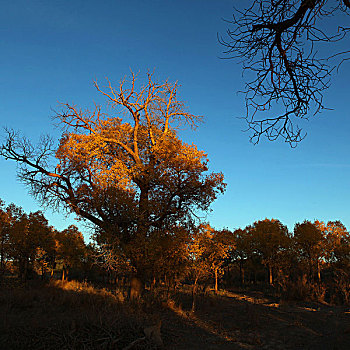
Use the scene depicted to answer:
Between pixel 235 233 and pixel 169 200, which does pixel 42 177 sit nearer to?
pixel 169 200

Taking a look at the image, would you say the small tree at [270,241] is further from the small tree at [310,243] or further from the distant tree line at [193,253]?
the small tree at [310,243]

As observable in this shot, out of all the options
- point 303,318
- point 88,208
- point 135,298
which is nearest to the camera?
point 303,318

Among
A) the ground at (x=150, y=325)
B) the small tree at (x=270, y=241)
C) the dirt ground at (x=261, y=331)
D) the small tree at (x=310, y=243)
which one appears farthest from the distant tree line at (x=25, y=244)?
the small tree at (x=310, y=243)

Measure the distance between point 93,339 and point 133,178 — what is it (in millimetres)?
9096

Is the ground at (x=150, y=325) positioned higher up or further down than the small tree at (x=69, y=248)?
further down

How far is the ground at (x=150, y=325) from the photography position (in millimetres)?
7035

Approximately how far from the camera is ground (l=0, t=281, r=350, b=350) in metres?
7.04

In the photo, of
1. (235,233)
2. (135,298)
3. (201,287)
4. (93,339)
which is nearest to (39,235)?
(135,298)

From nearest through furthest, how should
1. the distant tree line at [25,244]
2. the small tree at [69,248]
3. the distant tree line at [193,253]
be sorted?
the distant tree line at [193,253] < the distant tree line at [25,244] < the small tree at [69,248]

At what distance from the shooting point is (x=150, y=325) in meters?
8.79

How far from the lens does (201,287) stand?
21.9m

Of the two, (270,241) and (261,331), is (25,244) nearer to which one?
(261,331)

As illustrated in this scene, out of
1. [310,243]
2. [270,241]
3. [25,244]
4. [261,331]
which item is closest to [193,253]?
[261,331]

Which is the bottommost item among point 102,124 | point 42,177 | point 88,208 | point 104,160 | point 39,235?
point 39,235
